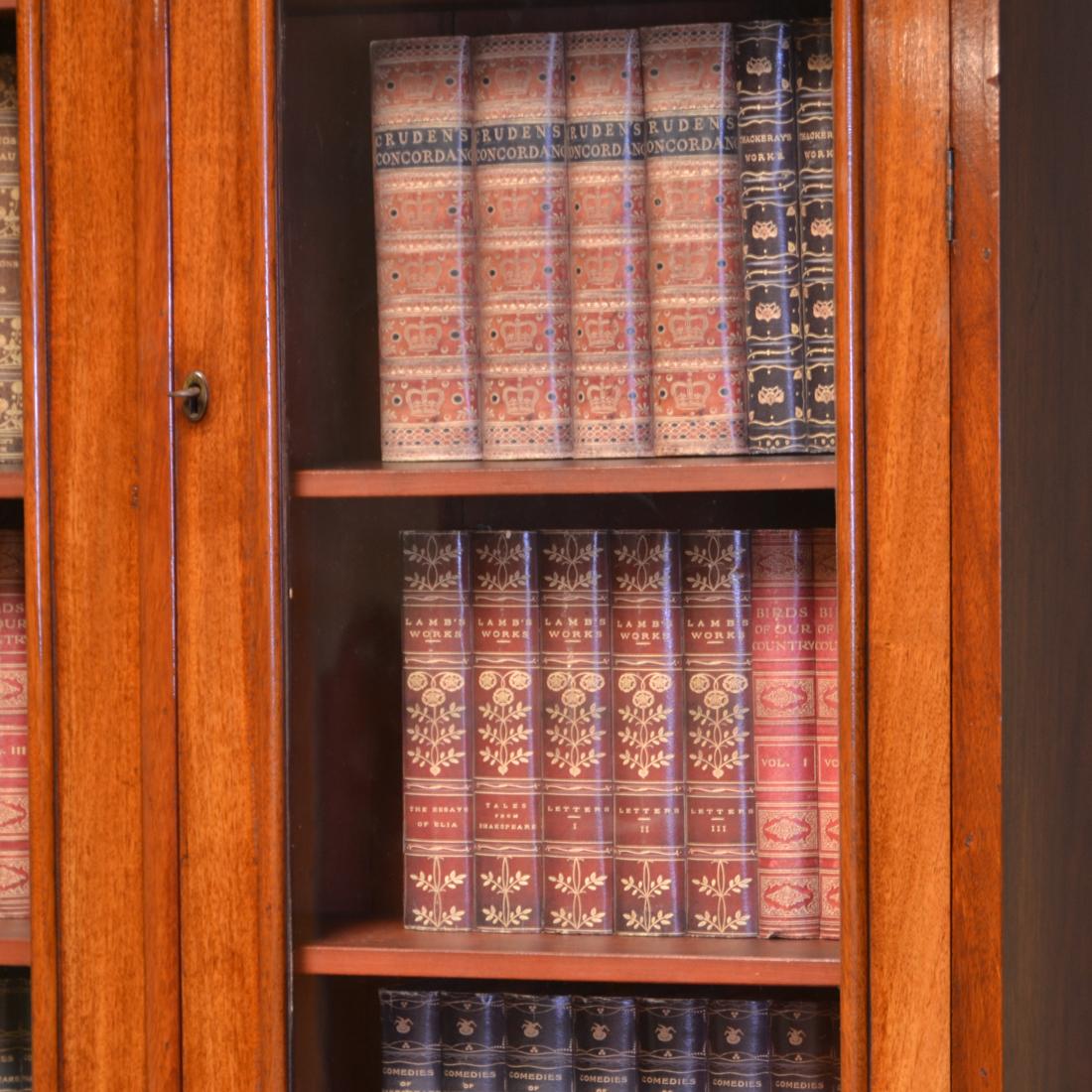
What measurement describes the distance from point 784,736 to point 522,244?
0.42m

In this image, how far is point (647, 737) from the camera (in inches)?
43.5

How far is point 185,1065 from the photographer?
1.09 m

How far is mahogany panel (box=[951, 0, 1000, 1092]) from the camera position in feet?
3.26

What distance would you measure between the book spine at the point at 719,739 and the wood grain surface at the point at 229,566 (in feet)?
1.01

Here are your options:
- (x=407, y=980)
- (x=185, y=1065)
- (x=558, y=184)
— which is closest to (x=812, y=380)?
(x=558, y=184)

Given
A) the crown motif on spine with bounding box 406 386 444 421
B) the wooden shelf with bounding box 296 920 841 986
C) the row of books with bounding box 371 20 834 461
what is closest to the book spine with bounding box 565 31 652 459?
the row of books with bounding box 371 20 834 461

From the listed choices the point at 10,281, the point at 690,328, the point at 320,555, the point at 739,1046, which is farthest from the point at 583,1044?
the point at 10,281

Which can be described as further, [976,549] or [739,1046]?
[739,1046]

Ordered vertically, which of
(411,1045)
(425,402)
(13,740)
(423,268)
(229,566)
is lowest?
(411,1045)

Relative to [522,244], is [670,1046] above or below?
below

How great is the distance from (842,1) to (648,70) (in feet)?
0.49

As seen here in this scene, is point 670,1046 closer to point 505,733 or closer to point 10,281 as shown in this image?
point 505,733

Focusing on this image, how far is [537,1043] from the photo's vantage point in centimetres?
113

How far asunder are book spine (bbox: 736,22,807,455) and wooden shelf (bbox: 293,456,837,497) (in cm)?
3
